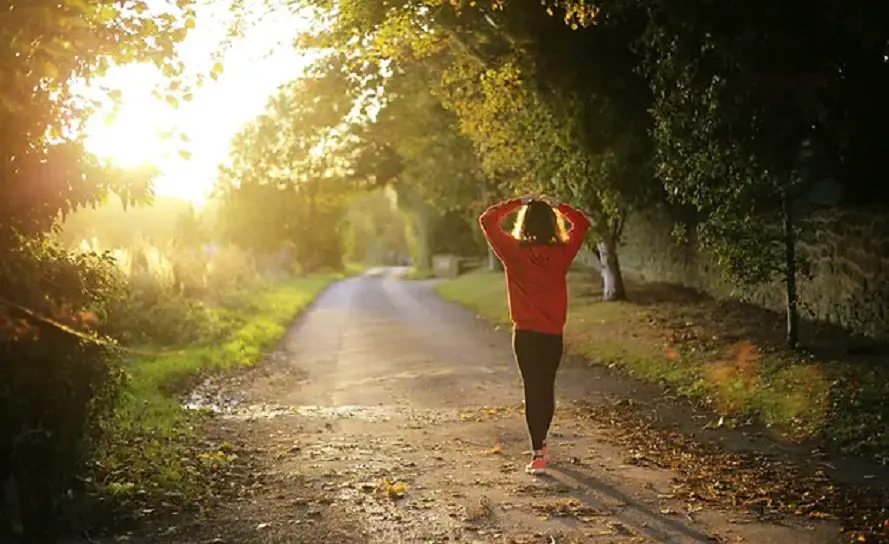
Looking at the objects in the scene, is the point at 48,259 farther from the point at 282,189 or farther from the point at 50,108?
the point at 282,189

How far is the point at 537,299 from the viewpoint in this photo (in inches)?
295

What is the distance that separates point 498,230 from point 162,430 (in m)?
3.61

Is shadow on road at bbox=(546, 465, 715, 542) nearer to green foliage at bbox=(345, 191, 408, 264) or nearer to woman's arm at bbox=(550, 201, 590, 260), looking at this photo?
woman's arm at bbox=(550, 201, 590, 260)

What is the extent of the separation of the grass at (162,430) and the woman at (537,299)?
2592mm

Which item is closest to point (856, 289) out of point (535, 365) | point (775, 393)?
point (775, 393)

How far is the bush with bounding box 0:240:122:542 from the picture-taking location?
555 cm

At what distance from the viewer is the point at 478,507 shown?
6402 mm

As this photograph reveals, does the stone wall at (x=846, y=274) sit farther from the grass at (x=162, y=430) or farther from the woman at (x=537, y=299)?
the grass at (x=162, y=430)

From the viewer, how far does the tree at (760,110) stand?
421 inches

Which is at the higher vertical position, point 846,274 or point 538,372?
point 846,274

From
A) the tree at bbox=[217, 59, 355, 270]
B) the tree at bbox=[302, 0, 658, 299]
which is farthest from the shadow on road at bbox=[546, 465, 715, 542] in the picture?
the tree at bbox=[217, 59, 355, 270]

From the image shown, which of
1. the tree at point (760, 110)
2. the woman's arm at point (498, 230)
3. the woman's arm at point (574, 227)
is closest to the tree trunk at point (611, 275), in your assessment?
the tree at point (760, 110)

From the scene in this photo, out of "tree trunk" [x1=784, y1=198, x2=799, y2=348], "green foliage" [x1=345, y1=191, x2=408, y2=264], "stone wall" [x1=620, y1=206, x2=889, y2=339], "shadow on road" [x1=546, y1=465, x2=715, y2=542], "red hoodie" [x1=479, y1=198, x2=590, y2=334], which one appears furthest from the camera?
"green foliage" [x1=345, y1=191, x2=408, y2=264]

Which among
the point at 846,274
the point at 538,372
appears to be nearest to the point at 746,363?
the point at 846,274
